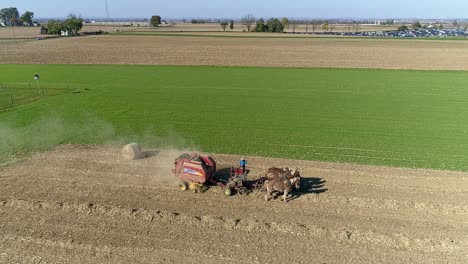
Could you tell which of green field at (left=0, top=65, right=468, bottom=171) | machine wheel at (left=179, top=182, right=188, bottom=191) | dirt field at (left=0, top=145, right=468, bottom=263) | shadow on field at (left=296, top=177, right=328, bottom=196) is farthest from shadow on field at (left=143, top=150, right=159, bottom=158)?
shadow on field at (left=296, top=177, right=328, bottom=196)

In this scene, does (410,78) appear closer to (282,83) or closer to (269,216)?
(282,83)

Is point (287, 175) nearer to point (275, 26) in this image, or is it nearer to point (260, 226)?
point (260, 226)

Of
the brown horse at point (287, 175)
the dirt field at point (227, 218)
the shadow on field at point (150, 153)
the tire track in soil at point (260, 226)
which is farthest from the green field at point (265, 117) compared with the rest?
the tire track in soil at point (260, 226)

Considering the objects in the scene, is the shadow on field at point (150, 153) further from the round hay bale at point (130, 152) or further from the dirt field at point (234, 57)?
the dirt field at point (234, 57)

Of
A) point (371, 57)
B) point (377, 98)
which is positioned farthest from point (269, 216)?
point (371, 57)

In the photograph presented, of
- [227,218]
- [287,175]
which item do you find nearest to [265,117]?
[287,175]
